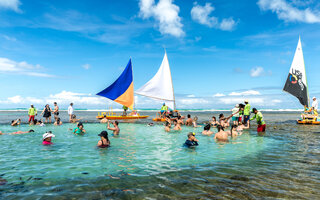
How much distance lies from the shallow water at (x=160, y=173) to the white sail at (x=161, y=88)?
20064 millimetres

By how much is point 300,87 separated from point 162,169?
82.7ft

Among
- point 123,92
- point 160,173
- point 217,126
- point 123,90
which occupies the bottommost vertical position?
point 160,173

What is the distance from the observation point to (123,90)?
33.4 m

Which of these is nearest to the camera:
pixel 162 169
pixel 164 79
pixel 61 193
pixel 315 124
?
pixel 61 193

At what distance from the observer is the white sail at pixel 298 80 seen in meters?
25.7

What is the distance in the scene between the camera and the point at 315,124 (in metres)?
24.0

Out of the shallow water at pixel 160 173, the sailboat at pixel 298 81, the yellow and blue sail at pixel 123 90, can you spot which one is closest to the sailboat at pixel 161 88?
the yellow and blue sail at pixel 123 90

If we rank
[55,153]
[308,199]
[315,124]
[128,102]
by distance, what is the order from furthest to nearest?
[128,102]
[315,124]
[55,153]
[308,199]

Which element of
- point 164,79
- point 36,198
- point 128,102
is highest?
point 164,79

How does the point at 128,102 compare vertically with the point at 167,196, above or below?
above

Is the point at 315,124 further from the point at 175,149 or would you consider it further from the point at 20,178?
the point at 20,178

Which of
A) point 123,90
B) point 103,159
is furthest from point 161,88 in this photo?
point 103,159

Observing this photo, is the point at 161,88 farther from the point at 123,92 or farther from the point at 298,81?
the point at 298,81

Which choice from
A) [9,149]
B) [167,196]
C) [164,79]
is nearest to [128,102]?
[164,79]
